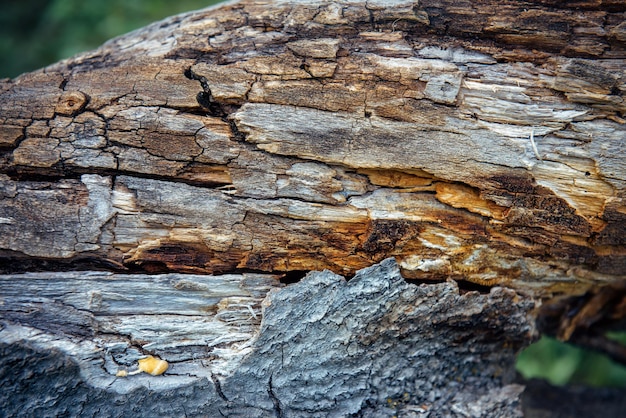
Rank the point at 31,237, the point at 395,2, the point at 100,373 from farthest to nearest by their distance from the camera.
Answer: the point at 395,2 < the point at 31,237 < the point at 100,373

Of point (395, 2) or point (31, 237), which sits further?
point (395, 2)

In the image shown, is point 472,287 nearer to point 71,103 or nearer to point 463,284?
point 463,284

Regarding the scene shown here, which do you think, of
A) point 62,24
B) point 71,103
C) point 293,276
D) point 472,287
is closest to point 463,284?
point 472,287

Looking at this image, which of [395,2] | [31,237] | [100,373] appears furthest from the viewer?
[395,2]

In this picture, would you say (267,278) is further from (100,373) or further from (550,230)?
(550,230)

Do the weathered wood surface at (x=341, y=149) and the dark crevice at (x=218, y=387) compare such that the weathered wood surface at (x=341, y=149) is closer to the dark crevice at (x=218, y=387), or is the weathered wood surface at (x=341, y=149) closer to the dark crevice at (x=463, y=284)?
the dark crevice at (x=463, y=284)

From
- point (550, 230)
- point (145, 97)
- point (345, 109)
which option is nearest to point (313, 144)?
point (345, 109)
